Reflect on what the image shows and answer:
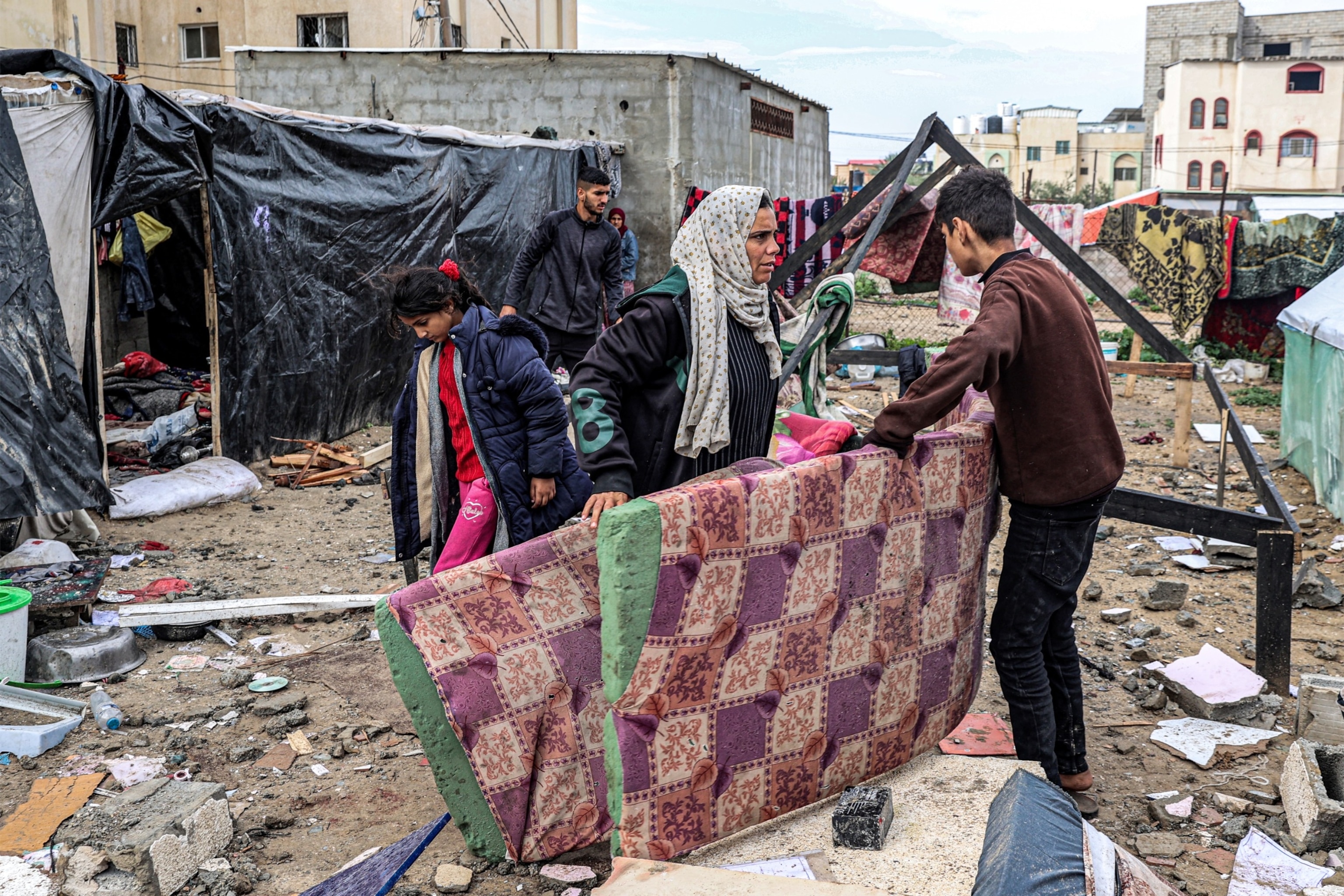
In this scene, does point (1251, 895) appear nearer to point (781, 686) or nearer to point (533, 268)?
point (781, 686)

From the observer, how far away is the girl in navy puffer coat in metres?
3.69

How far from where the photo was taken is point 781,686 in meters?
2.73

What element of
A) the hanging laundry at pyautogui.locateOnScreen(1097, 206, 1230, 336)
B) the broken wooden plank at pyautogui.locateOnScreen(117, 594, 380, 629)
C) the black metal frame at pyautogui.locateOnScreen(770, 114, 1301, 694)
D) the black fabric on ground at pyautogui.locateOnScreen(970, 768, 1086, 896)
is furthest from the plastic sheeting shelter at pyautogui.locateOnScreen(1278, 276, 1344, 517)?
the broken wooden plank at pyautogui.locateOnScreen(117, 594, 380, 629)

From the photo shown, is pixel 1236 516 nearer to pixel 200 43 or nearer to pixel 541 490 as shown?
pixel 541 490

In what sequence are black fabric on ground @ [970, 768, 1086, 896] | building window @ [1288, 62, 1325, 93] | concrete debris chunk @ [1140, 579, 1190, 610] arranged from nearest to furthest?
black fabric on ground @ [970, 768, 1086, 896] < concrete debris chunk @ [1140, 579, 1190, 610] < building window @ [1288, 62, 1325, 93]

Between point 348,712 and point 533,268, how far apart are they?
3.73 meters

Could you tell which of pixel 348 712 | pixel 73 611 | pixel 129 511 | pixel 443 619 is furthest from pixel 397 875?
pixel 129 511

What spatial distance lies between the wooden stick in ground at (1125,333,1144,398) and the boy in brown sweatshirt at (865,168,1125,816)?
880 centimetres

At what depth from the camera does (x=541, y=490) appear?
3.75 metres

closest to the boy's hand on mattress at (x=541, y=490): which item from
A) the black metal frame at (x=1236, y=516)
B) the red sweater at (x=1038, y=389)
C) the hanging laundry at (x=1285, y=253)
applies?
the black metal frame at (x=1236, y=516)

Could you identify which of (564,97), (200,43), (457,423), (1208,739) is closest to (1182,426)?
(1208,739)

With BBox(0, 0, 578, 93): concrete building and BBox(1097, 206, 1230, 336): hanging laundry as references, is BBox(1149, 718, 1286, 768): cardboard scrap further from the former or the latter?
BBox(0, 0, 578, 93): concrete building

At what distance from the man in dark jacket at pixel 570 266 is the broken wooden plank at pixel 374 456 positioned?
1.95 meters

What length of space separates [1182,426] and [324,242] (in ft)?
23.1
